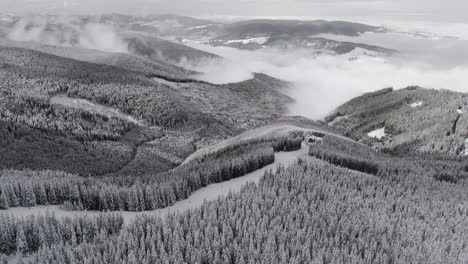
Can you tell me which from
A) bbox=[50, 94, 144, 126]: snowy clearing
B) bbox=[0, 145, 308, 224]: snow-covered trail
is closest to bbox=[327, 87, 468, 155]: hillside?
bbox=[0, 145, 308, 224]: snow-covered trail

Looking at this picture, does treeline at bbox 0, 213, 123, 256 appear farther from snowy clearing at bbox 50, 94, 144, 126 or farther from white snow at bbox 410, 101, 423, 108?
white snow at bbox 410, 101, 423, 108

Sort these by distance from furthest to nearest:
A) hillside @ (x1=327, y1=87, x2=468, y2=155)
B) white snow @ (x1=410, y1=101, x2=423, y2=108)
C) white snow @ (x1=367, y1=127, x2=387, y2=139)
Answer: white snow @ (x1=410, y1=101, x2=423, y2=108) → white snow @ (x1=367, y1=127, x2=387, y2=139) → hillside @ (x1=327, y1=87, x2=468, y2=155)

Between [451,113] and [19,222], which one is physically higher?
[19,222]

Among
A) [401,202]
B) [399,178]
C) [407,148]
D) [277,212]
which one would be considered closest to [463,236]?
[401,202]

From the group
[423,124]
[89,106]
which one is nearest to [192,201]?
[89,106]

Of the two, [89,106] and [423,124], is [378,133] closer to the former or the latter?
[423,124]

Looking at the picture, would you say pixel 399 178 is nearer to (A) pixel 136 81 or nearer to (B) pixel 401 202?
(B) pixel 401 202

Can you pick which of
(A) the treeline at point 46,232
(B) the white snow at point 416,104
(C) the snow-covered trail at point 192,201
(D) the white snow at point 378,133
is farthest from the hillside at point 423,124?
(A) the treeline at point 46,232
